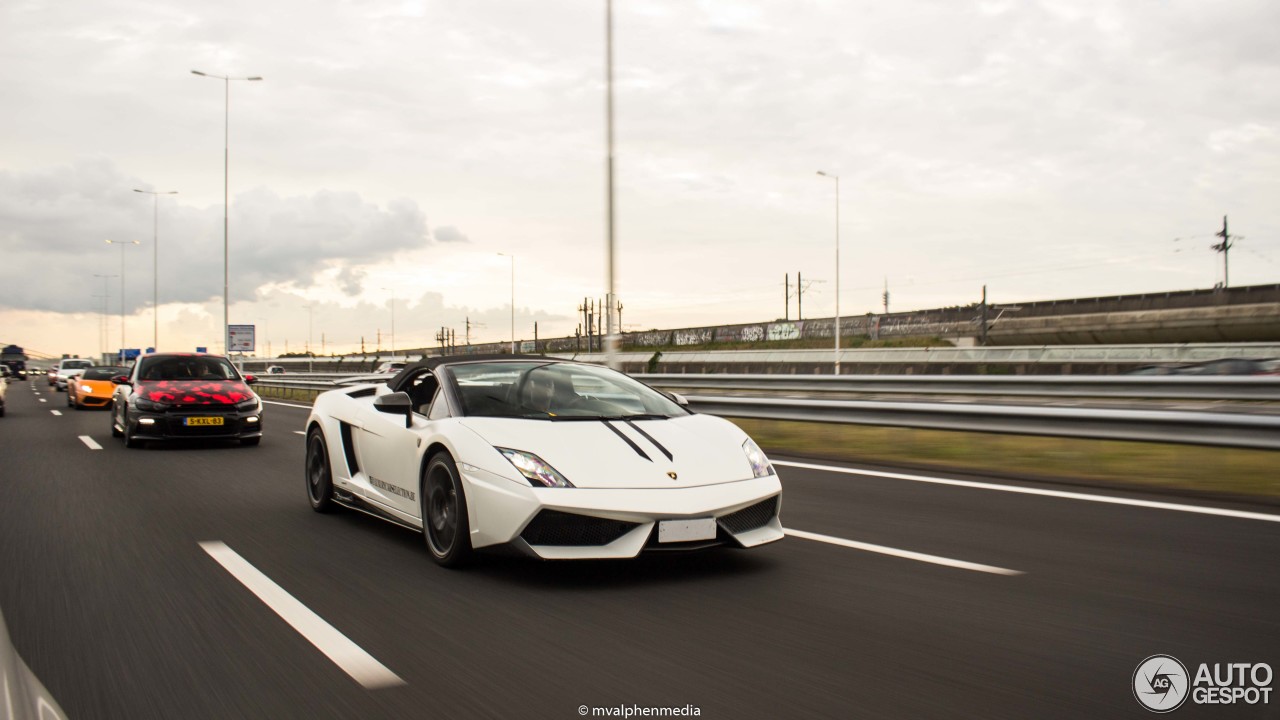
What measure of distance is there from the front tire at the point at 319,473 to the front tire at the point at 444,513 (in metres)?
2.01

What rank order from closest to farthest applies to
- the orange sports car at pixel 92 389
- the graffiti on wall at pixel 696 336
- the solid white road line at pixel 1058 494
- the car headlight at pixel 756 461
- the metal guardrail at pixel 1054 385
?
the car headlight at pixel 756 461 < the solid white road line at pixel 1058 494 < the metal guardrail at pixel 1054 385 < the orange sports car at pixel 92 389 < the graffiti on wall at pixel 696 336

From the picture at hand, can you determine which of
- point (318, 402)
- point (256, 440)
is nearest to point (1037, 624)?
point (318, 402)

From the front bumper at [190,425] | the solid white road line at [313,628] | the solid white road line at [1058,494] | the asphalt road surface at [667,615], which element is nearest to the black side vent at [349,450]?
the asphalt road surface at [667,615]

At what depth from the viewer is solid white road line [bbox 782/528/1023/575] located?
17.3ft

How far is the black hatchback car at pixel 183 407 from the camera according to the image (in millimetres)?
13117

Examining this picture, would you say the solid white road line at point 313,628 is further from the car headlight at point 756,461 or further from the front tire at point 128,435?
the front tire at point 128,435

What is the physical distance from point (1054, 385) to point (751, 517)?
10.2m

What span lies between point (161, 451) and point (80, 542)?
286 inches

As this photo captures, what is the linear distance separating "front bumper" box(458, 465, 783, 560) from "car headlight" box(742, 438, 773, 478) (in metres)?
0.43

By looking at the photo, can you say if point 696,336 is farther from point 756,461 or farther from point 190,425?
point 756,461

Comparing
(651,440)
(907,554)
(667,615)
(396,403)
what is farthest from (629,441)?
(907,554)

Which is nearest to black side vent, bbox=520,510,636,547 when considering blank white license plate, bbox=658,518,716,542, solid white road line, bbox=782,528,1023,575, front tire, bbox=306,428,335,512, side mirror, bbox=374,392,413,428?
blank white license plate, bbox=658,518,716,542

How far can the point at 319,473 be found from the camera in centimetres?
763

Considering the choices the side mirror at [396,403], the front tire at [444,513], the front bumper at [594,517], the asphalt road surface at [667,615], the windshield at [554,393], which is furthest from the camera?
the side mirror at [396,403]
